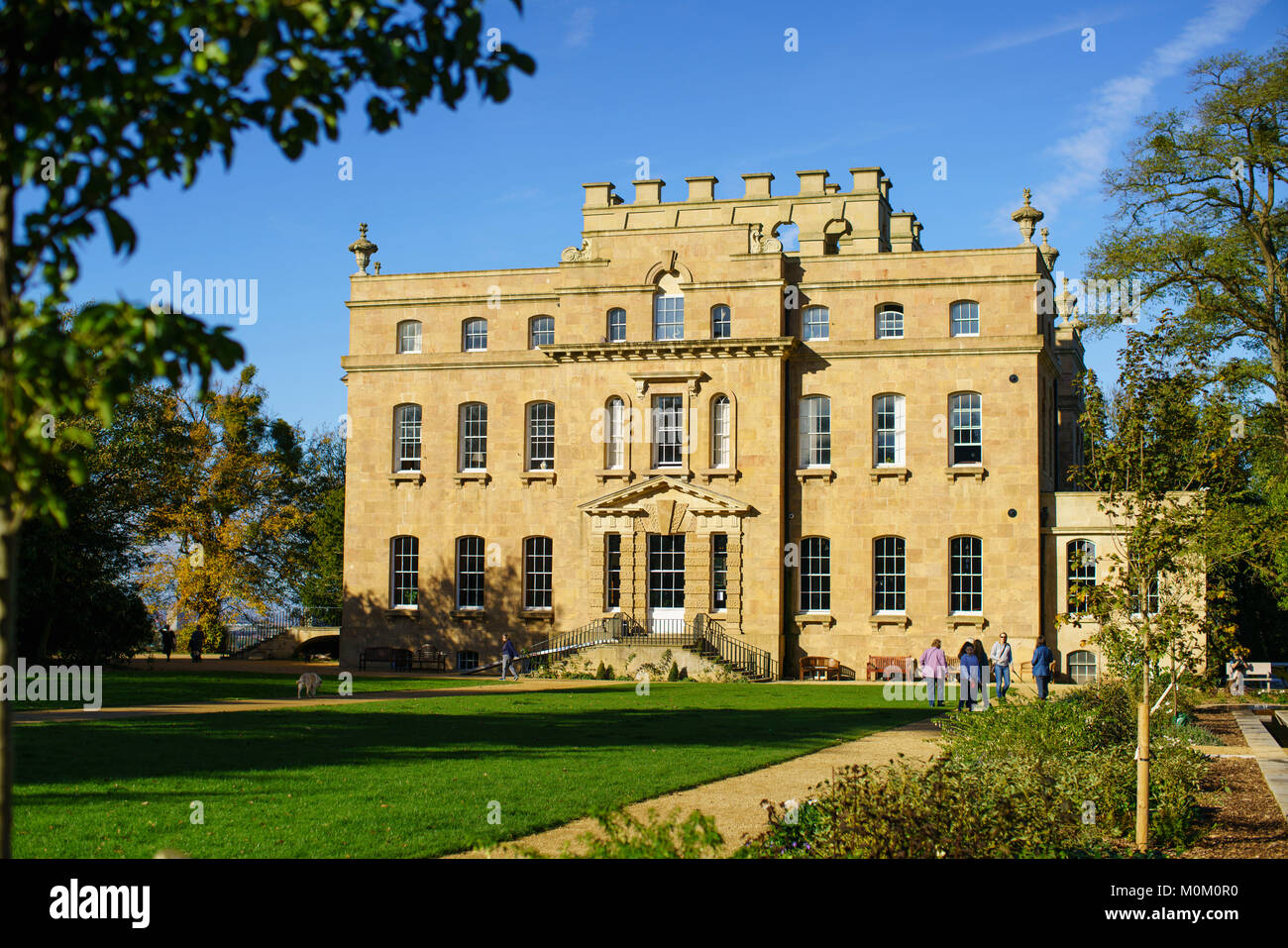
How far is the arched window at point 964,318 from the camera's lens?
125 feet

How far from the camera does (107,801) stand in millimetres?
12203

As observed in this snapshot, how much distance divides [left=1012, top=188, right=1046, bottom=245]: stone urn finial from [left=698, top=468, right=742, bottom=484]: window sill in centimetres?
1152

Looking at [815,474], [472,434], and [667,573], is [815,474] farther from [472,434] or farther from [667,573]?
[472,434]

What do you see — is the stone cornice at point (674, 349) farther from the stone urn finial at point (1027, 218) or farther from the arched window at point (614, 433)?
the stone urn finial at point (1027, 218)

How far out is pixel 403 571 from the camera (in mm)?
42438

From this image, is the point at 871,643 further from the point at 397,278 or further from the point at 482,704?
the point at 397,278

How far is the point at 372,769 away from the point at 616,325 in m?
26.8

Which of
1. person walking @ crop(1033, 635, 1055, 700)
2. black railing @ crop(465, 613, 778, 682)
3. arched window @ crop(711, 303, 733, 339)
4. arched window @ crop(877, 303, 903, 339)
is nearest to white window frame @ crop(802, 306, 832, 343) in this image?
arched window @ crop(877, 303, 903, 339)

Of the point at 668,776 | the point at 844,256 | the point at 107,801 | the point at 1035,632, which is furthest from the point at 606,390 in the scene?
the point at 107,801

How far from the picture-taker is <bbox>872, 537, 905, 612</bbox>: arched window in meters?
38.1

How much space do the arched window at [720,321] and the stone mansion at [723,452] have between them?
0.10 meters

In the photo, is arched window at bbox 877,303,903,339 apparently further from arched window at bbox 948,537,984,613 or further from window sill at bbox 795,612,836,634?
window sill at bbox 795,612,836,634
